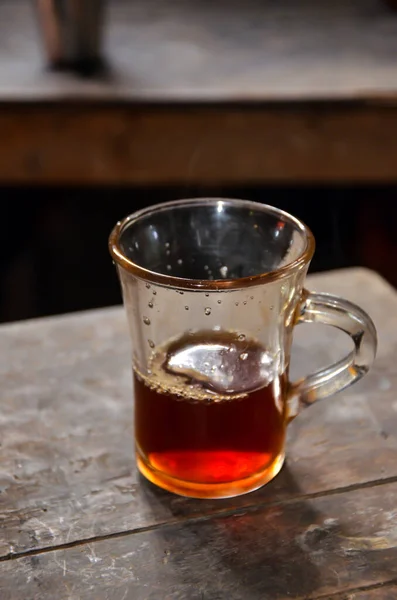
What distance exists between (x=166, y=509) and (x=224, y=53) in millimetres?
1214

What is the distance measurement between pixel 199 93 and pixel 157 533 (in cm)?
95

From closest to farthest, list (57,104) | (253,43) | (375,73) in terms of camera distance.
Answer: (57,104)
(375,73)
(253,43)

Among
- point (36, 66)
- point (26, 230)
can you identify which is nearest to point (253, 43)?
point (36, 66)

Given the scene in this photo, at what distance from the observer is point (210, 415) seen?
594 mm

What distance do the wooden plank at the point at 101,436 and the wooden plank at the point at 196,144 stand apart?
557 millimetres

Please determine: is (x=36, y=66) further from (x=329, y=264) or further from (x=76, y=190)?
(x=329, y=264)

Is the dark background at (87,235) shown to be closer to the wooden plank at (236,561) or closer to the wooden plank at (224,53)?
the wooden plank at (224,53)

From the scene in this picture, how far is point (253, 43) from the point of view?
5.64 ft

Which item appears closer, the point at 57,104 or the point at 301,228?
the point at 301,228

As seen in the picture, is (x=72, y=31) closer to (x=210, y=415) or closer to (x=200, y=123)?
(x=200, y=123)

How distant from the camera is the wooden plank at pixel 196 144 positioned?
1376 millimetres

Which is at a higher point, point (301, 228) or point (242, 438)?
point (301, 228)

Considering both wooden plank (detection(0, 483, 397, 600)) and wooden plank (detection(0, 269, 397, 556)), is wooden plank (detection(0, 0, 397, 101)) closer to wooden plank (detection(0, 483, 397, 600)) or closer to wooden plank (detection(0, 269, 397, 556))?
wooden plank (detection(0, 269, 397, 556))

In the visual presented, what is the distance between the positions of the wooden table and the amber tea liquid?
21 millimetres
